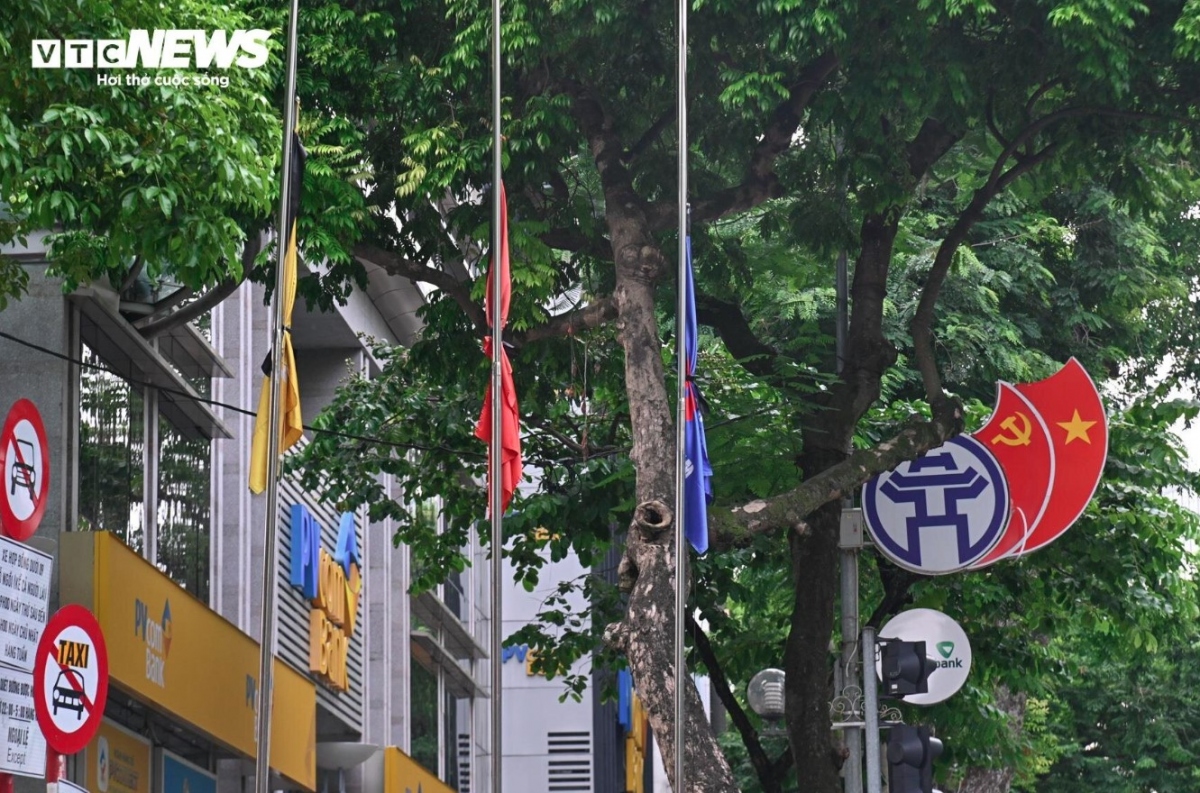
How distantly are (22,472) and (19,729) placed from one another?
196cm

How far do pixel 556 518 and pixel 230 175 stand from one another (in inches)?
243

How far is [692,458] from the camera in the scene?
12922mm

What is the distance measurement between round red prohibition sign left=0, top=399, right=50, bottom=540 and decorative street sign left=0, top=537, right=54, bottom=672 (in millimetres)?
846

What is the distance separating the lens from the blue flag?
1251 centimetres

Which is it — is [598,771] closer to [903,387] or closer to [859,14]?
[903,387]

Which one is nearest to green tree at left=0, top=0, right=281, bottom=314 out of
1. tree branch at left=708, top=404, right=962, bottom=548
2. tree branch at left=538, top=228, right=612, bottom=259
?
tree branch at left=538, top=228, right=612, bottom=259

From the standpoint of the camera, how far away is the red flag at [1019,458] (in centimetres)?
1488

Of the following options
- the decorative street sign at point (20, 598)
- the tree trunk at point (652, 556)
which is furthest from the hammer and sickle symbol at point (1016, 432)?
the decorative street sign at point (20, 598)

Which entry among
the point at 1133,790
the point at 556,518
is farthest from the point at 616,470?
the point at 1133,790

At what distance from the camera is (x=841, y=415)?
49.7 feet

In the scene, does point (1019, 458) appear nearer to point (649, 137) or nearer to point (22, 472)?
point (649, 137)

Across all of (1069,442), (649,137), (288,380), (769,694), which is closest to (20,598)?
(288,380)

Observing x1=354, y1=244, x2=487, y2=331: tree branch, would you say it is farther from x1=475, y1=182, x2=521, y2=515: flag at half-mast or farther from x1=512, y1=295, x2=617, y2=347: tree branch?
x1=475, y1=182, x2=521, y2=515: flag at half-mast

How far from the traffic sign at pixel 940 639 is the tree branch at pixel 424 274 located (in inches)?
147
